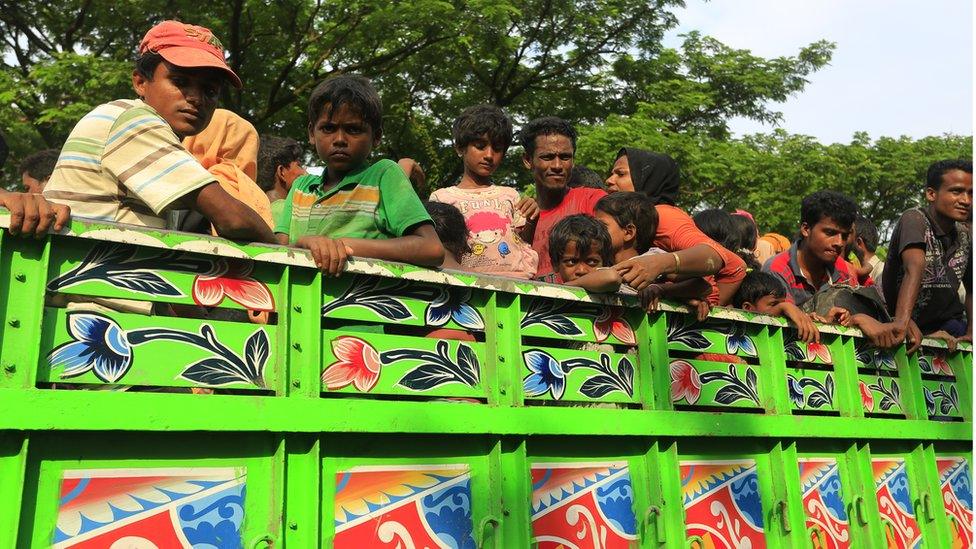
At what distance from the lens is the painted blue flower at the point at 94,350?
1957 mm

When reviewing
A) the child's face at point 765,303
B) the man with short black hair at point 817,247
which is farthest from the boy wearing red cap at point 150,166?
the man with short black hair at point 817,247

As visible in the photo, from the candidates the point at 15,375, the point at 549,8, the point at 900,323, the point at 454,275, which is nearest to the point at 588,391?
the point at 454,275

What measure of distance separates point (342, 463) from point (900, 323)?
2692 millimetres

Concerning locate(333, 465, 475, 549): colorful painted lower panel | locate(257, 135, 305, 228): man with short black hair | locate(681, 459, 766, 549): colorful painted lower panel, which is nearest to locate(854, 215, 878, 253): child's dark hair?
locate(681, 459, 766, 549): colorful painted lower panel

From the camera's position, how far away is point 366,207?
2.80m

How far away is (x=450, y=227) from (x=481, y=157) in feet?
2.33

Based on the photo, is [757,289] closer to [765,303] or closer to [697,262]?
[765,303]

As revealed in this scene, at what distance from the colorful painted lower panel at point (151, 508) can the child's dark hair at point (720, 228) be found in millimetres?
2934

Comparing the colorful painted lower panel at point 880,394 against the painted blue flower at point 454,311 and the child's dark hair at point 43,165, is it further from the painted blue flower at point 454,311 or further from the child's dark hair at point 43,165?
the child's dark hair at point 43,165

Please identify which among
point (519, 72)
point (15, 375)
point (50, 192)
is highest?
point (519, 72)

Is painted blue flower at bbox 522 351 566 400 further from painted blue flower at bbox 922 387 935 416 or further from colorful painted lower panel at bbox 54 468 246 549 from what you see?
painted blue flower at bbox 922 387 935 416

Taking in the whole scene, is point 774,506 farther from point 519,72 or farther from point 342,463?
point 519,72

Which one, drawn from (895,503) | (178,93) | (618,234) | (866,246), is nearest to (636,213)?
(618,234)

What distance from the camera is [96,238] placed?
1992 mm
